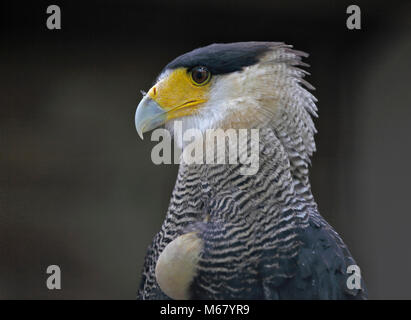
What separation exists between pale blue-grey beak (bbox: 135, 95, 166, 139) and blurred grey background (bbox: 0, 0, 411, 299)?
1.70 meters

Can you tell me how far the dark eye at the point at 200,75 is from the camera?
1.52m

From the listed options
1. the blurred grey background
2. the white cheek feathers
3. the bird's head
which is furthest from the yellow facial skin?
the blurred grey background

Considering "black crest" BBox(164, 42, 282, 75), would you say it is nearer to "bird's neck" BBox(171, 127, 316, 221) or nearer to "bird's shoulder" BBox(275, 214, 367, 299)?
"bird's neck" BBox(171, 127, 316, 221)

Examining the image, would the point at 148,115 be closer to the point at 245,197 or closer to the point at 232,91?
the point at 232,91

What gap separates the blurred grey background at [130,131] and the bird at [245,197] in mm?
1698

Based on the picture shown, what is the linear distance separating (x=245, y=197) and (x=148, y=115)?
1.40 feet

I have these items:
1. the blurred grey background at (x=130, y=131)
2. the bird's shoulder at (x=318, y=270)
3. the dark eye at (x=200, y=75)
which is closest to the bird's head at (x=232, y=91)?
the dark eye at (x=200, y=75)

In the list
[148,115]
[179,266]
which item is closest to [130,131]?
[148,115]

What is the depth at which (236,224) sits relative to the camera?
4.59 ft

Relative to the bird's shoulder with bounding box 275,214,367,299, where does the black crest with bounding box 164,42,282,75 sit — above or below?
above

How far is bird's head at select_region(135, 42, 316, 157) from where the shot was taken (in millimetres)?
1474

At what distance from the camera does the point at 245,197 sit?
1.42m

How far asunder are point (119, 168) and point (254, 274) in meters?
2.37
